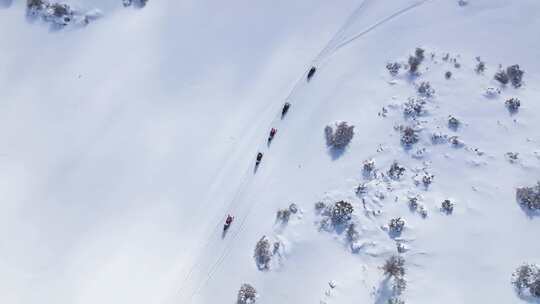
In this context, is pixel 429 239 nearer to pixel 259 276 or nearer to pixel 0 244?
pixel 259 276

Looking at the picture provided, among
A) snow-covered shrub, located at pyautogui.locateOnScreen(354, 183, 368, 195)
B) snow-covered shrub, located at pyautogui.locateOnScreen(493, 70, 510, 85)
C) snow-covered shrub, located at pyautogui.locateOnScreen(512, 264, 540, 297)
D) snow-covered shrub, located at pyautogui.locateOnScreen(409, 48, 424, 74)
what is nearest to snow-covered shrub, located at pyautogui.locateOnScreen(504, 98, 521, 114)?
snow-covered shrub, located at pyautogui.locateOnScreen(493, 70, 510, 85)

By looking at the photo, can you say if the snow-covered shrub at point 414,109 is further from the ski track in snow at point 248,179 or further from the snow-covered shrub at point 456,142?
the ski track in snow at point 248,179

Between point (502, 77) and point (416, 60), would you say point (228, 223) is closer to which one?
point (416, 60)

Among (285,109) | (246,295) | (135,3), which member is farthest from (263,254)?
(135,3)

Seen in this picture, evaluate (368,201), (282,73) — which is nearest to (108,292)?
(368,201)

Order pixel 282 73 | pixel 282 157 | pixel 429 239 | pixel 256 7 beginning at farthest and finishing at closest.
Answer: pixel 256 7, pixel 282 73, pixel 282 157, pixel 429 239

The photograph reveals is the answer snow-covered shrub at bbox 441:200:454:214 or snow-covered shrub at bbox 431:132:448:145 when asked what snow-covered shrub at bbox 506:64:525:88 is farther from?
snow-covered shrub at bbox 441:200:454:214

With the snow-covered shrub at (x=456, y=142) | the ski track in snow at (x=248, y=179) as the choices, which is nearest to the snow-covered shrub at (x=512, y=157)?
the snow-covered shrub at (x=456, y=142)
